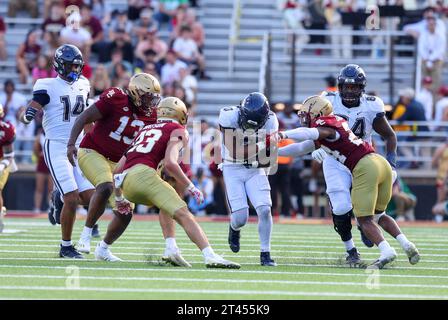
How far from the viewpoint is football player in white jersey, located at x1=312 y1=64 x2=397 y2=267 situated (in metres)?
9.59

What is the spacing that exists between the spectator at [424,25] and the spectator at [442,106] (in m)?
0.99

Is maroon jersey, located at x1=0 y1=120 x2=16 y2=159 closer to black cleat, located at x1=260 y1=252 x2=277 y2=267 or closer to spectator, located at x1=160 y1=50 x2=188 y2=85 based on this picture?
black cleat, located at x1=260 y1=252 x2=277 y2=267

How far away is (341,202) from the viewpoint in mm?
9602

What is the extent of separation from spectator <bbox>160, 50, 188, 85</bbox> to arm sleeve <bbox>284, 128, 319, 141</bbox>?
9.70m

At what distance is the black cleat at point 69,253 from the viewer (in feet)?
31.0

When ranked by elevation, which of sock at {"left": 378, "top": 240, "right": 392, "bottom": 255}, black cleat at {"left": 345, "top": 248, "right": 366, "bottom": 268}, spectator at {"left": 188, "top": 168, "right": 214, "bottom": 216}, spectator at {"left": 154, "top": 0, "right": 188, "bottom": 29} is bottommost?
spectator at {"left": 188, "top": 168, "right": 214, "bottom": 216}

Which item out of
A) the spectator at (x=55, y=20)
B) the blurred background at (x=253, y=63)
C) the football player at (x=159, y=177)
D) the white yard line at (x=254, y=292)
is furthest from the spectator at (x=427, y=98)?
the white yard line at (x=254, y=292)

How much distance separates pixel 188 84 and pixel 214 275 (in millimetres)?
10614

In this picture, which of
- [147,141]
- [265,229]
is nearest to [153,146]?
[147,141]

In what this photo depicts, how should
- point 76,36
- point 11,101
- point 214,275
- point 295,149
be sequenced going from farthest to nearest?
point 76,36 → point 11,101 → point 295,149 → point 214,275

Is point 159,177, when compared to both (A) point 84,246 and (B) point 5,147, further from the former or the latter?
(B) point 5,147

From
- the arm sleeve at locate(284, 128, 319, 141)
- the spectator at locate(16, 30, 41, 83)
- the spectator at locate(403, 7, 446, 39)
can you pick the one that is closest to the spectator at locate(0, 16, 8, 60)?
the spectator at locate(16, 30, 41, 83)

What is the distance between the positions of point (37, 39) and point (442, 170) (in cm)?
711
